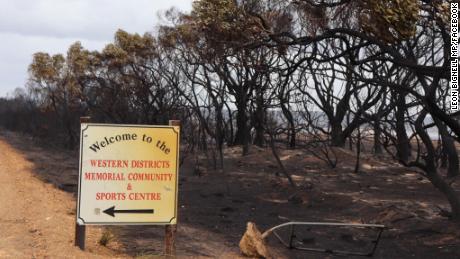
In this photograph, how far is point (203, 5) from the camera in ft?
49.9

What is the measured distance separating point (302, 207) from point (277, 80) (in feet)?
23.0

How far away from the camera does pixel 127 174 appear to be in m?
8.04

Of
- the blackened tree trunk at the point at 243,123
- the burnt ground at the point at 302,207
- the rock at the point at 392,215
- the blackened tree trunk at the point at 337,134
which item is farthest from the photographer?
the blackened tree trunk at the point at 337,134

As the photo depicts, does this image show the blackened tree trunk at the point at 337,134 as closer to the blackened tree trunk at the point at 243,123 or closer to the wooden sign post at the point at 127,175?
the blackened tree trunk at the point at 243,123

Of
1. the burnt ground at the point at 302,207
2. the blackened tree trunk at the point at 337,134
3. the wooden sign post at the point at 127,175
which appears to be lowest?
the burnt ground at the point at 302,207

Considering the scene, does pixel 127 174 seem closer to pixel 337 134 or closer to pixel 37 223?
pixel 37 223

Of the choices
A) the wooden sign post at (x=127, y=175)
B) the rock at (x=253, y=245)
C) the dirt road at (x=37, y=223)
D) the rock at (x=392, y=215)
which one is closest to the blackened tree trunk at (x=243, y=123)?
the dirt road at (x=37, y=223)

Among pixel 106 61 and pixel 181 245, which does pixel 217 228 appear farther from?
pixel 106 61

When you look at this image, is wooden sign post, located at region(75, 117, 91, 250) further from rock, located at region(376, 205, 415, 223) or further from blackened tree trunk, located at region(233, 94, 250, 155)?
blackened tree trunk, located at region(233, 94, 250, 155)

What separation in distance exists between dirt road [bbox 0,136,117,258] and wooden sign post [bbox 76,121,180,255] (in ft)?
1.82

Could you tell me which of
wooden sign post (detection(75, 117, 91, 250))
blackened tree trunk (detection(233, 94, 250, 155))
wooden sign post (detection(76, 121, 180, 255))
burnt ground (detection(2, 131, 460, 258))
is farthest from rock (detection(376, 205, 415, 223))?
blackened tree trunk (detection(233, 94, 250, 155))

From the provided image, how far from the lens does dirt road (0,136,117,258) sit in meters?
8.13

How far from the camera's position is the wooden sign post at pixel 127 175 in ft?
26.0

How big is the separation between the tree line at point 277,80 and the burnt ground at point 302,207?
892 mm
